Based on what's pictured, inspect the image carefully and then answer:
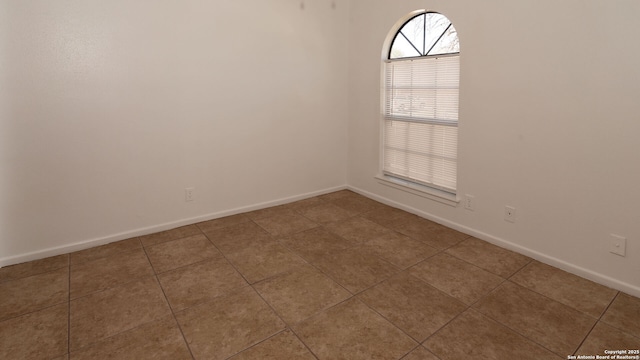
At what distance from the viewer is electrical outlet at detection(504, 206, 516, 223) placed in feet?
9.25

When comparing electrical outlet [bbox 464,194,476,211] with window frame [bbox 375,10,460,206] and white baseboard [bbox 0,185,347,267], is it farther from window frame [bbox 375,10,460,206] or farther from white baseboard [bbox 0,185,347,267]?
white baseboard [bbox 0,185,347,267]

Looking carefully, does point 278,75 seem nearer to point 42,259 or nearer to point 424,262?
point 424,262

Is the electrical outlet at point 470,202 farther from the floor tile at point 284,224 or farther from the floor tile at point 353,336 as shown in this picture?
the floor tile at point 353,336

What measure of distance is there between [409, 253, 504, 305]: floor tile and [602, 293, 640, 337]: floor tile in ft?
1.95

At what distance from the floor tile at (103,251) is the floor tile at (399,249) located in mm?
2005

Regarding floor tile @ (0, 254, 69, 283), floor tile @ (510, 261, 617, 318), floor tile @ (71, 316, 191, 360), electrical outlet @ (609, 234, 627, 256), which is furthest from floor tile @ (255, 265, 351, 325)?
electrical outlet @ (609, 234, 627, 256)

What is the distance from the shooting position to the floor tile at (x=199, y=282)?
2.24 metres

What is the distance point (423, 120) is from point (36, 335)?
3394mm

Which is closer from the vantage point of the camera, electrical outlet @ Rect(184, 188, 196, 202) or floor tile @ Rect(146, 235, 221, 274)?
floor tile @ Rect(146, 235, 221, 274)

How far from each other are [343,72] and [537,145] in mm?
2421

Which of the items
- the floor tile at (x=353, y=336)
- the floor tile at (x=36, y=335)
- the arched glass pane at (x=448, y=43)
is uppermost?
the arched glass pane at (x=448, y=43)

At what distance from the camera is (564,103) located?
2416mm

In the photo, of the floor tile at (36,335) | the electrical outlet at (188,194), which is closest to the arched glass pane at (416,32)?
the electrical outlet at (188,194)

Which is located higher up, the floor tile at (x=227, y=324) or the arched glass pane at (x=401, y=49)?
the arched glass pane at (x=401, y=49)
